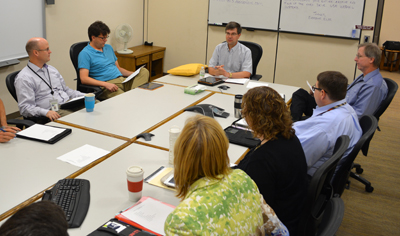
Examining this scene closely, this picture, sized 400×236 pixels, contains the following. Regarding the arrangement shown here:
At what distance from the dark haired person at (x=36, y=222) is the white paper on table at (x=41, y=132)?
5.13 ft

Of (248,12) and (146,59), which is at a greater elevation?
(248,12)

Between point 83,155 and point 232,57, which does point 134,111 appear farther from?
point 232,57

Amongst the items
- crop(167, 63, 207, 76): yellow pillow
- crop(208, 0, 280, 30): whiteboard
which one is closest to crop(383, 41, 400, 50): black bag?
crop(208, 0, 280, 30): whiteboard

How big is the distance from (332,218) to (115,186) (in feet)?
3.54

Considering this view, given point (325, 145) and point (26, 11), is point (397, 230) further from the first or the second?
point (26, 11)

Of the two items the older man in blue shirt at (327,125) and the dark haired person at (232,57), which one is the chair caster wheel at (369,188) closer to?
the older man in blue shirt at (327,125)

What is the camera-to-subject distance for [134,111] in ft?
9.59

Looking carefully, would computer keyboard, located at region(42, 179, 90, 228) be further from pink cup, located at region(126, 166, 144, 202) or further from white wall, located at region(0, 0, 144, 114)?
white wall, located at region(0, 0, 144, 114)

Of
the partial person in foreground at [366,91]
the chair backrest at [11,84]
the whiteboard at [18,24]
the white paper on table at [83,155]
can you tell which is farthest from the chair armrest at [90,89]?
the partial person in foreground at [366,91]

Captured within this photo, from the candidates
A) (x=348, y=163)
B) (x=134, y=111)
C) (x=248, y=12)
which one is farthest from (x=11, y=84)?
(x=248, y=12)

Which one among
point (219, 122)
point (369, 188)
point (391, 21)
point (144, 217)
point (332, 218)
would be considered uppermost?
point (391, 21)

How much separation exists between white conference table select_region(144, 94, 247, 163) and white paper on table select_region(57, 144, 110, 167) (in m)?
0.33

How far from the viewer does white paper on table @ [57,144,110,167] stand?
2025 millimetres

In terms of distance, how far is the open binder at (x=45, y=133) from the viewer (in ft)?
7.41
